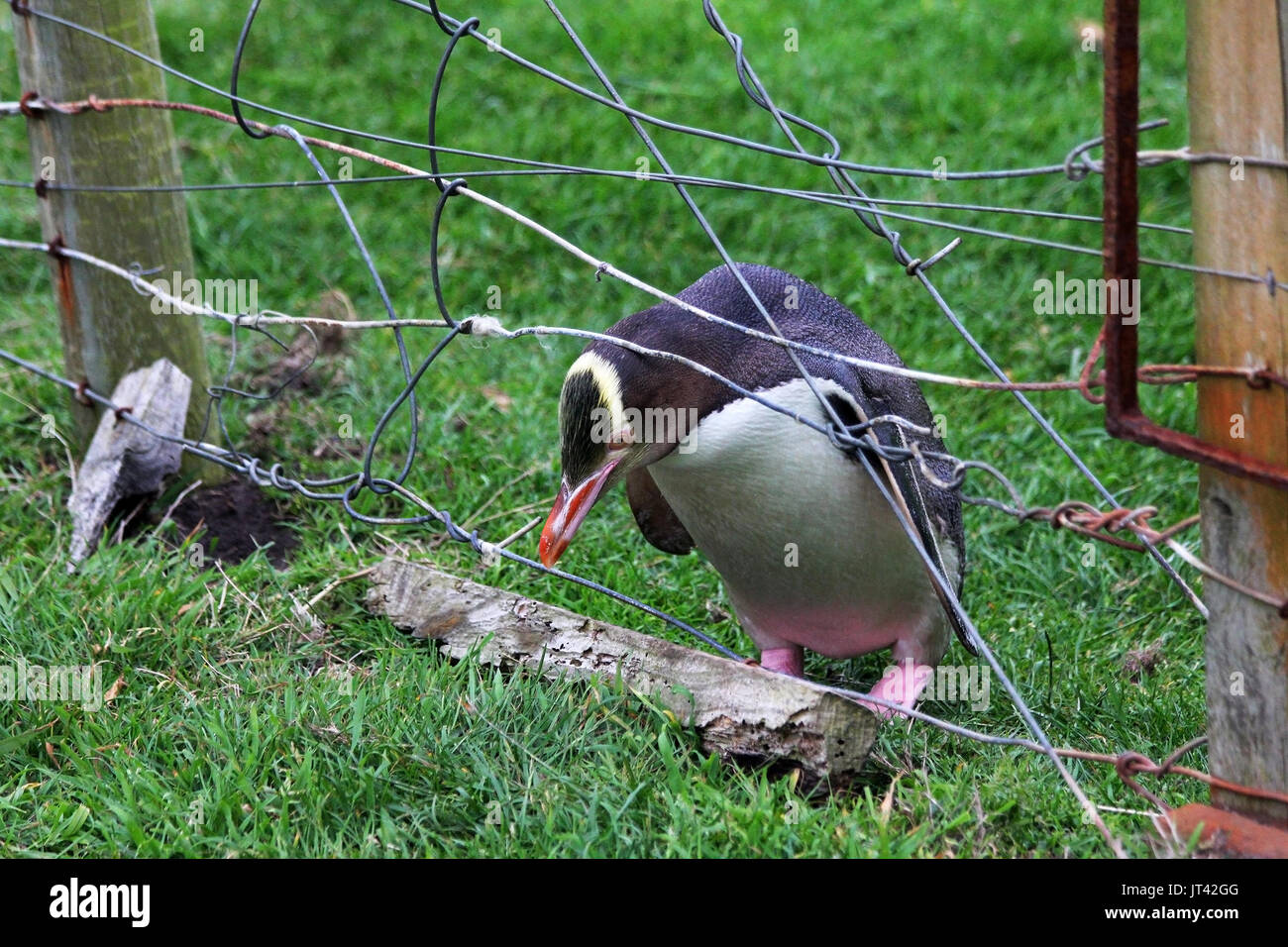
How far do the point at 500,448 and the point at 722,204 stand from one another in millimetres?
1769

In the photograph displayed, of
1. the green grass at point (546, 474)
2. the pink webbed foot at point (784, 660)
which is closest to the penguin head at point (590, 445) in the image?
the green grass at point (546, 474)

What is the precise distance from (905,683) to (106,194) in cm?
231

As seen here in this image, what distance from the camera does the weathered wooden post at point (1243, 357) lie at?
1795mm

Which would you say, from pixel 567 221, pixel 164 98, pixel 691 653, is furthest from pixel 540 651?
pixel 567 221

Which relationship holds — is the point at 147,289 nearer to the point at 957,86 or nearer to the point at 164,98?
the point at 164,98

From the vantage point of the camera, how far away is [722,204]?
5.27m

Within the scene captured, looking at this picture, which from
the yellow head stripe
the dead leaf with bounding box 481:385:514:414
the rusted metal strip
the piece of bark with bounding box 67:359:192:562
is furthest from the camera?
the dead leaf with bounding box 481:385:514:414

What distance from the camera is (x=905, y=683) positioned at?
2.97m

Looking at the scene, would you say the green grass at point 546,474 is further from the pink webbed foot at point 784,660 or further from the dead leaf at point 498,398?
the pink webbed foot at point 784,660

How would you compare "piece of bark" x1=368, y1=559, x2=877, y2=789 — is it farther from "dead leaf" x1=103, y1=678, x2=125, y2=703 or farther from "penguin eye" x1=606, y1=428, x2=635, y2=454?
"dead leaf" x1=103, y1=678, x2=125, y2=703

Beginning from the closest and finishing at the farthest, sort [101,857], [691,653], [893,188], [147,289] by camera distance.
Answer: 1. [101,857]
2. [691,653]
3. [147,289]
4. [893,188]

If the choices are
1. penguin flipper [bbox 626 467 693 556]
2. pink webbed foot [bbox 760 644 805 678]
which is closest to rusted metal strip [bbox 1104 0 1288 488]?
pink webbed foot [bbox 760 644 805 678]

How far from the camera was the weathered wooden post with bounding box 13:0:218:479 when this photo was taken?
3295mm
